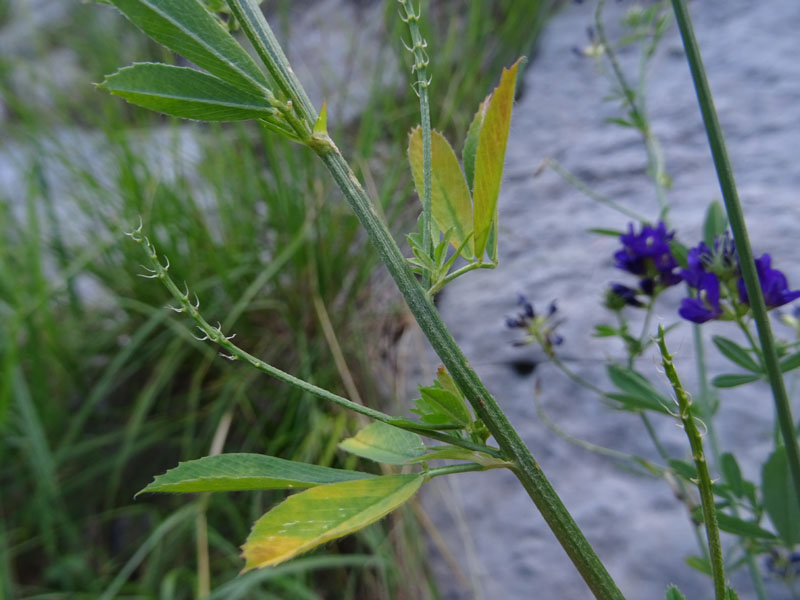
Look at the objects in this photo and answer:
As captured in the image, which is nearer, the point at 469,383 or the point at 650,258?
the point at 469,383

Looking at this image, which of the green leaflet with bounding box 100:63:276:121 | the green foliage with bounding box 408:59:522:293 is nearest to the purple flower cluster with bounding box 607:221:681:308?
the green foliage with bounding box 408:59:522:293

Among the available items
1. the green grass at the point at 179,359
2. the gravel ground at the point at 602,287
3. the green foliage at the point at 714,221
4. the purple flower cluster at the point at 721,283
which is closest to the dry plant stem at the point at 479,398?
the purple flower cluster at the point at 721,283

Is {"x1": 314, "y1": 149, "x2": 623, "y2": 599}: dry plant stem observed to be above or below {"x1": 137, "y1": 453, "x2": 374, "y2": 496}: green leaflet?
above

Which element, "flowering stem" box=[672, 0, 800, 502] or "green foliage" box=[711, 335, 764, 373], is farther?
"green foliage" box=[711, 335, 764, 373]

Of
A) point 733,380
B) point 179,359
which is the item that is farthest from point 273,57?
point 179,359

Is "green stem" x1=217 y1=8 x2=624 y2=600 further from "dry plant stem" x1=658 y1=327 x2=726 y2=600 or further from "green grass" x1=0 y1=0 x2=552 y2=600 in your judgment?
"green grass" x1=0 y1=0 x2=552 y2=600

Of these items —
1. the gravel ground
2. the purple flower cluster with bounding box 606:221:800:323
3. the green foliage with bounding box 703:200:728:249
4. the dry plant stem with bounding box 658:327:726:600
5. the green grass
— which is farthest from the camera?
the green grass

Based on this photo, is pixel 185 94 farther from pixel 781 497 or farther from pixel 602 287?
pixel 602 287
